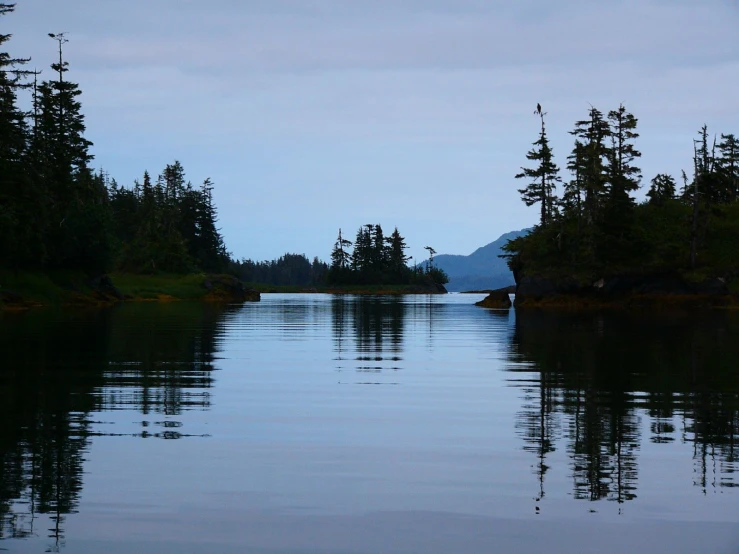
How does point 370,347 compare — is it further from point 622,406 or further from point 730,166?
point 730,166

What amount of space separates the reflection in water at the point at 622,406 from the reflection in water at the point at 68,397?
551 centimetres

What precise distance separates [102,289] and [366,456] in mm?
82783

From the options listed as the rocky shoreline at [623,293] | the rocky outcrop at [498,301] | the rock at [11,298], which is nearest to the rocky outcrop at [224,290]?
the rocky outcrop at [498,301]

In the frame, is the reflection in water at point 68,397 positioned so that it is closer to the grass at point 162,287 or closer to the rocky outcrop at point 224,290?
the grass at point 162,287

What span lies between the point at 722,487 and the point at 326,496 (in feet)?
14.8

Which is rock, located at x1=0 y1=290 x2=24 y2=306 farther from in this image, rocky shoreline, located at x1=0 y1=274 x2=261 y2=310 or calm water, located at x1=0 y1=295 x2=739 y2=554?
calm water, located at x1=0 y1=295 x2=739 y2=554

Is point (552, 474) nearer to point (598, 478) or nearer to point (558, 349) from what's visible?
point (598, 478)

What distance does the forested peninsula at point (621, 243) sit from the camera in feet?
288

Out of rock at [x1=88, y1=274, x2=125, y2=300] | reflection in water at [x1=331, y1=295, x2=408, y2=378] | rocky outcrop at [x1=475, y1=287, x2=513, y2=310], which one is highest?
rock at [x1=88, y1=274, x2=125, y2=300]

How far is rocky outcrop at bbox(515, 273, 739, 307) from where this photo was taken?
84.5 m

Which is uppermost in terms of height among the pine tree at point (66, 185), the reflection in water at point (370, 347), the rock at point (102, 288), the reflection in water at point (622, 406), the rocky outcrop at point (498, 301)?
the pine tree at point (66, 185)

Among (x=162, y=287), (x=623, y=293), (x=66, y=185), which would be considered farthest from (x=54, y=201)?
(x=623, y=293)

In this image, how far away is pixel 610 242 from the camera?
9338cm

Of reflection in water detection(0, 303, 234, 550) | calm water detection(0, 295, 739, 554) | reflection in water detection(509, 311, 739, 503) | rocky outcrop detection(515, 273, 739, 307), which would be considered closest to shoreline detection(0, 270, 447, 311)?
reflection in water detection(0, 303, 234, 550)
